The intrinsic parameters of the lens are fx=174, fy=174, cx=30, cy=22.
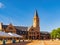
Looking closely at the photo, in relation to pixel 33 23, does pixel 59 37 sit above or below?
below

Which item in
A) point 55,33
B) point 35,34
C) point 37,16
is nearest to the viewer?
point 55,33

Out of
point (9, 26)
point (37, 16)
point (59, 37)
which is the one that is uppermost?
point (37, 16)

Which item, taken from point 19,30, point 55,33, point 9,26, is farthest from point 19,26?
point 55,33

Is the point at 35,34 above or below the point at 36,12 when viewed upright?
below

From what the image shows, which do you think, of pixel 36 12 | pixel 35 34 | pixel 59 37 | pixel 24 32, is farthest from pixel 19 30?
pixel 59 37

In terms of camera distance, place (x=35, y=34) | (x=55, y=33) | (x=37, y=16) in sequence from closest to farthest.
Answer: (x=55, y=33) < (x=35, y=34) < (x=37, y=16)

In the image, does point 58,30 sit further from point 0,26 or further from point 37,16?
point 0,26

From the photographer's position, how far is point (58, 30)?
12138 cm

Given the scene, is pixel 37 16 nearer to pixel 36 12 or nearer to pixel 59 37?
pixel 36 12

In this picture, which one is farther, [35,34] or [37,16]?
[37,16]

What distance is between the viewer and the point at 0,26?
124m

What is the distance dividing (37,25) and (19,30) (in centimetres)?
1476

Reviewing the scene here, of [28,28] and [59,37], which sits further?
[28,28]

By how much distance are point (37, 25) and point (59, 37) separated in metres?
21.0
